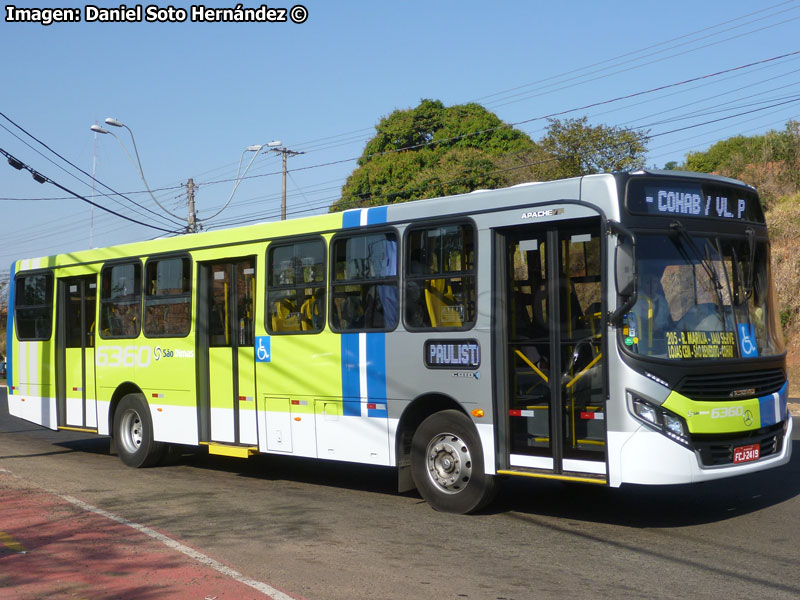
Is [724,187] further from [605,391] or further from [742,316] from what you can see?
[605,391]

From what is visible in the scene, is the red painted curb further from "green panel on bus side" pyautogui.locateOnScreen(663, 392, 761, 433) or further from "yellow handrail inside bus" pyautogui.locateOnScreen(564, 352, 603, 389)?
"green panel on bus side" pyautogui.locateOnScreen(663, 392, 761, 433)

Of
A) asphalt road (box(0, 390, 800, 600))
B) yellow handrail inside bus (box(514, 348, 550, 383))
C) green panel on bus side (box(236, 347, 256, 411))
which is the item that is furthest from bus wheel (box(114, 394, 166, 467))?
yellow handrail inside bus (box(514, 348, 550, 383))

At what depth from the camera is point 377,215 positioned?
10414 mm

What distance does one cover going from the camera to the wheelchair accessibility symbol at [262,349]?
11625mm

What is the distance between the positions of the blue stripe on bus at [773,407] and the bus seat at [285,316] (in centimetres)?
522

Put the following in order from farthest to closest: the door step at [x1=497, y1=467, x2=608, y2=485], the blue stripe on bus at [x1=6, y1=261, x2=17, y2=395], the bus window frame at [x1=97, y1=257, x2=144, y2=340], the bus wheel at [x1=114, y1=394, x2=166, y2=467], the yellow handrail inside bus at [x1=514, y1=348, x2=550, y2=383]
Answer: the blue stripe on bus at [x1=6, y1=261, x2=17, y2=395]
the bus window frame at [x1=97, y1=257, x2=144, y2=340]
the bus wheel at [x1=114, y1=394, x2=166, y2=467]
the yellow handrail inside bus at [x1=514, y1=348, x2=550, y2=383]
the door step at [x1=497, y1=467, x2=608, y2=485]

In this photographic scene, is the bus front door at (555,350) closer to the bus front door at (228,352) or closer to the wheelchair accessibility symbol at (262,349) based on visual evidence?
the wheelchair accessibility symbol at (262,349)

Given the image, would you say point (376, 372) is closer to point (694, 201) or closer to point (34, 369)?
point (694, 201)

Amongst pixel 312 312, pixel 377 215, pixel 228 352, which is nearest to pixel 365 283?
pixel 377 215

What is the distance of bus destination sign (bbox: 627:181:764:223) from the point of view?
8.44 metres

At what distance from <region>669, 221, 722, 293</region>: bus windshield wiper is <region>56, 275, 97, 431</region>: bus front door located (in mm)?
9612

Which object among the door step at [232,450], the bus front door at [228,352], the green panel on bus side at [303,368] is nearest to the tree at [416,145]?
the bus front door at [228,352]

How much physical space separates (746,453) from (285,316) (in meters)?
5.49

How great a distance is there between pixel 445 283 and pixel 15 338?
1000 cm
